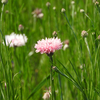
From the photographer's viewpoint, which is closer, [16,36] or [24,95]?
[24,95]

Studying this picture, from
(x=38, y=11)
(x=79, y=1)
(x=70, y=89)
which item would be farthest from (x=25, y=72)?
(x=38, y=11)

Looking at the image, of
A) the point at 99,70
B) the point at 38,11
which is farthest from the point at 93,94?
the point at 38,11

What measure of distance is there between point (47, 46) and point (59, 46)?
5 centimetres

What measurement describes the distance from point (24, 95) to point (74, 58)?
14.2 inches

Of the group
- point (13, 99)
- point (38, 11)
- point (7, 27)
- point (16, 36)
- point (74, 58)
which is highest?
point (38, 11)

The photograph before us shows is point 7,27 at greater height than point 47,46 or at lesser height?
greater

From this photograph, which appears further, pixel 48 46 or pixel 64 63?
pixel 64 63

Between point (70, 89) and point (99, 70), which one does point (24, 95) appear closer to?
point (70, 89)

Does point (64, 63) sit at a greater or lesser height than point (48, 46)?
greater

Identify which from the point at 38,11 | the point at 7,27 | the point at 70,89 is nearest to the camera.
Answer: the point at 70,89

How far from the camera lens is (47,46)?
0.63 metres

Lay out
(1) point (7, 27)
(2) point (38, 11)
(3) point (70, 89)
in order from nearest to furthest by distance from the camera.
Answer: (3) point (70, 89), (1) point (7, 27), (2) point (38, 11)

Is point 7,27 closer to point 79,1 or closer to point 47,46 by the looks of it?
point 79,1

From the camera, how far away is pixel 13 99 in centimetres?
71
